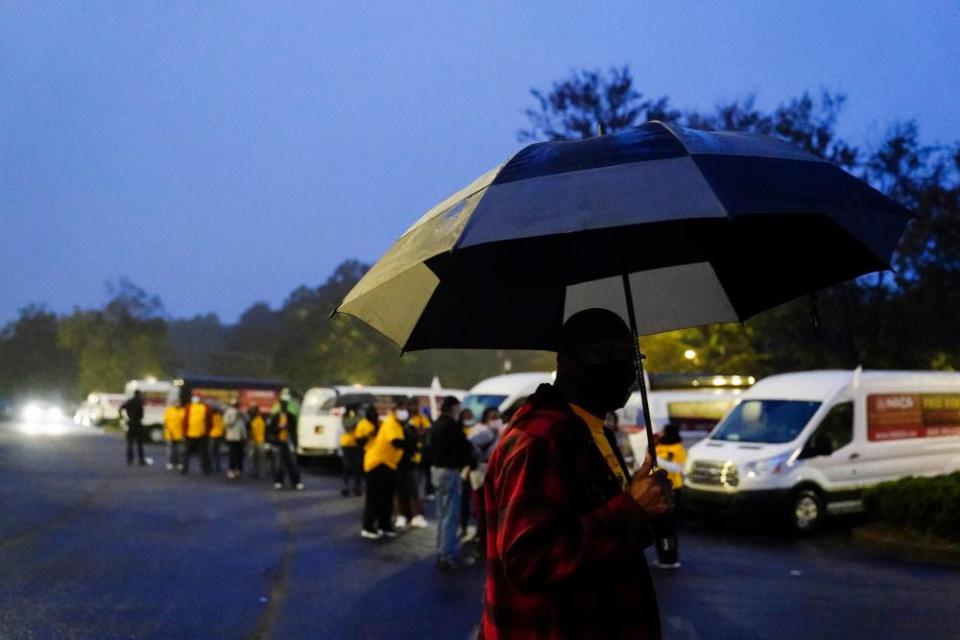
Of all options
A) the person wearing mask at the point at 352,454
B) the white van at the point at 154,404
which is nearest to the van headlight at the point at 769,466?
the person wearing mask at the point at 352,454

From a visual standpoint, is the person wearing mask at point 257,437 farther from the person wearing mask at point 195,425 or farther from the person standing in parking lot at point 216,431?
the person wearing mask at point 195,425

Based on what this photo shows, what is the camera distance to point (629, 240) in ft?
13.1

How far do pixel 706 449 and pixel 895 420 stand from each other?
9.87ft

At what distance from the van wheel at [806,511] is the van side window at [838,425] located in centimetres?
86

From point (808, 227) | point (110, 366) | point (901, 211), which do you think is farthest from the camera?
point (110, 366)

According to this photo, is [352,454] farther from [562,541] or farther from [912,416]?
[562,541]

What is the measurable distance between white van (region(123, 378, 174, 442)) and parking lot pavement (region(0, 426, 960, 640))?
29158 millimetres

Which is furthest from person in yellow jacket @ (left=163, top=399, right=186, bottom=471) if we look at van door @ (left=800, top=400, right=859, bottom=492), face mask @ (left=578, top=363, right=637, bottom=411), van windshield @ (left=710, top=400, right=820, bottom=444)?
face mask @ (left=578, top=363, right=637, bottom=411)

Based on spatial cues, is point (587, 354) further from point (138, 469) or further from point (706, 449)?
point (138, 469)

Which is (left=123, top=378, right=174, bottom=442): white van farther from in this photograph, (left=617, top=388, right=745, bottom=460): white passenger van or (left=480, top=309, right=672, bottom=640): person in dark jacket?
(left=480, top=309, right=672, bottom=640): person in dark jacket

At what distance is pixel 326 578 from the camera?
998 centimetres

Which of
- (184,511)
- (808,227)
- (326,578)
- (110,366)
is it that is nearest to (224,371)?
(110,366)

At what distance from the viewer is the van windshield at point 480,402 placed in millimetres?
22188

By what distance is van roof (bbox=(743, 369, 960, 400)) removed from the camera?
15.6 metres
